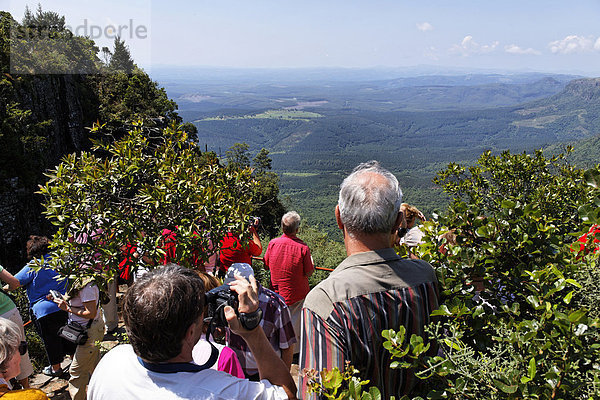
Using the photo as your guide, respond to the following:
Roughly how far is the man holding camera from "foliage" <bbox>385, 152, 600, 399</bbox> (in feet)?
2.45

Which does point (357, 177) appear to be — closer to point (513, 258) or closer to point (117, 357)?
point (513, 258)

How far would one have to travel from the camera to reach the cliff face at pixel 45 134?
1941cm

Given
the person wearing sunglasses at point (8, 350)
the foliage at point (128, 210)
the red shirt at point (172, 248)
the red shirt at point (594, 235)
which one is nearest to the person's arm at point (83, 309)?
the foliage at point (128, 210)

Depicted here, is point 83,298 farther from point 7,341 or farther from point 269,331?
point 269,331

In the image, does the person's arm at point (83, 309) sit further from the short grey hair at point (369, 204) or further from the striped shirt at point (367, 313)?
the short grey hair at point (369, 204)

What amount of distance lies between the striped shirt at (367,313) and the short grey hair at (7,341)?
87.4 inches

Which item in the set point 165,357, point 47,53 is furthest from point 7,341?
point 47,53

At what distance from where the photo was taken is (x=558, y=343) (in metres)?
1.35

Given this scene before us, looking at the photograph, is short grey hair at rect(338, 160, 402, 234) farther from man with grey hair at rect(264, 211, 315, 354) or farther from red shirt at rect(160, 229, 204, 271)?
man with grey hair at rect(264, 211, 315, 354)

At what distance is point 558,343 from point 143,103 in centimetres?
3372

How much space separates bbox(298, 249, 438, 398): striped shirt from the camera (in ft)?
5.45

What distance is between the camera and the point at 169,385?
1.66 meters

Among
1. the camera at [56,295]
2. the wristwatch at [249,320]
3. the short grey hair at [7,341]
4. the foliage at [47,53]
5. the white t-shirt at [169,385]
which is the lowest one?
the camera at [56,295]

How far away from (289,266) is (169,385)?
3.08 m
